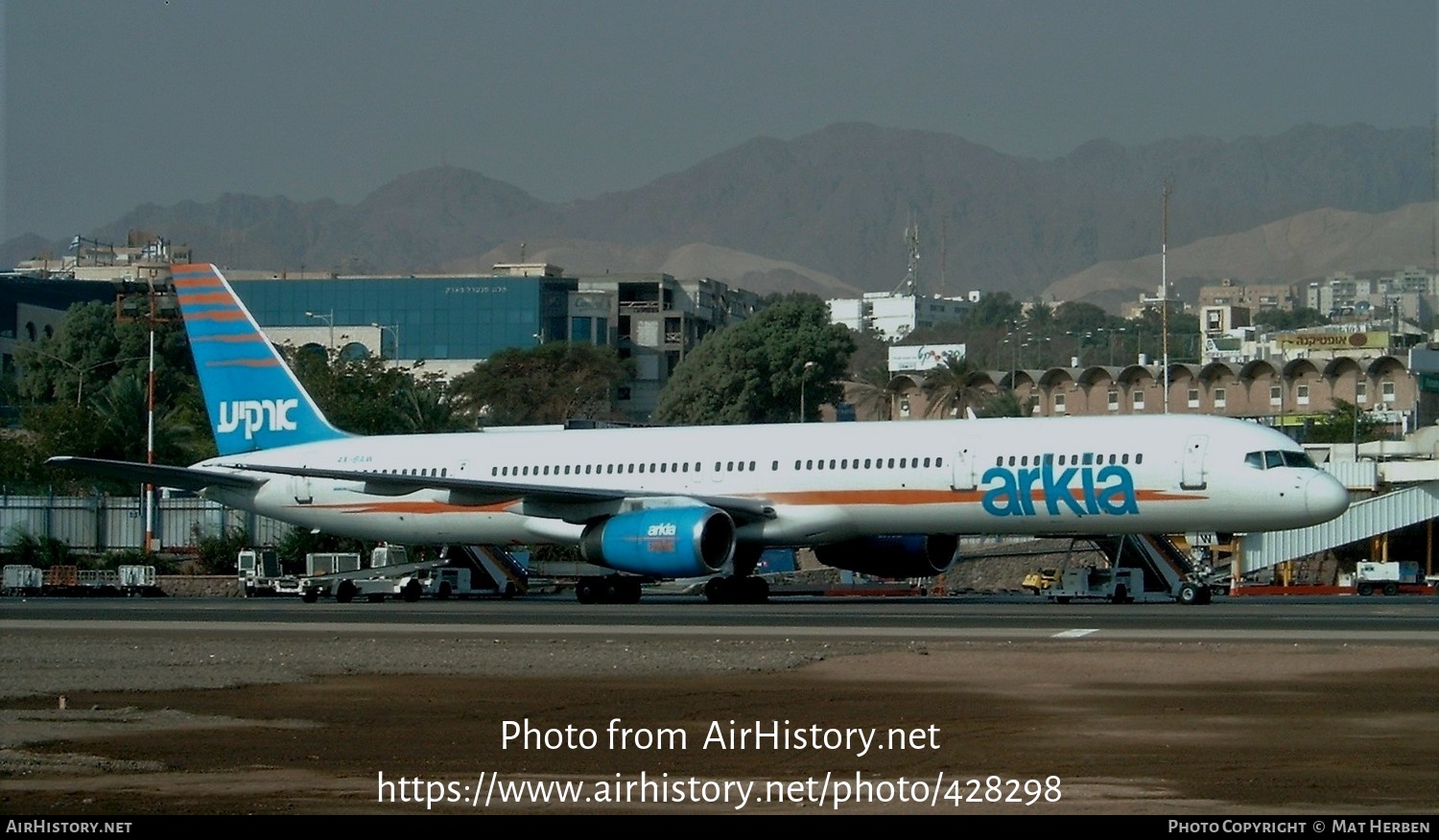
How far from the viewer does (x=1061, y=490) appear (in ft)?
125

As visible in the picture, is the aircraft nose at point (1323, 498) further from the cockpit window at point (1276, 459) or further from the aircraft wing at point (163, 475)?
the aircraft wing at point (163, 475)

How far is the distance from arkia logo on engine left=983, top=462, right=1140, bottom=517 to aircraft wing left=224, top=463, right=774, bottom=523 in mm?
5368

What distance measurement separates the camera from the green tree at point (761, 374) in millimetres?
119812

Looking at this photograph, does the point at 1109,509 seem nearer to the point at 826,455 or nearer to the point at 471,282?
the point at 826,455

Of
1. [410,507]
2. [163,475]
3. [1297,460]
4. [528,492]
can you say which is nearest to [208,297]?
[163,475]

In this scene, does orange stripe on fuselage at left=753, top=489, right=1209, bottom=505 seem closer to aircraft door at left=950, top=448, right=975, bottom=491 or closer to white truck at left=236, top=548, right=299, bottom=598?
aircraft door at left=950, top=448, right=975, bottom=491

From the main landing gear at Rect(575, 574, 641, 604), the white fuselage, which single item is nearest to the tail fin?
the white fuselage

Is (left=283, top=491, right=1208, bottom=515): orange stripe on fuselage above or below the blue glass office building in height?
below

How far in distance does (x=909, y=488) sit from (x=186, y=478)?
1774 centimetres

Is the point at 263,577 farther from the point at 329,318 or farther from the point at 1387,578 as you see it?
the point at 329,318

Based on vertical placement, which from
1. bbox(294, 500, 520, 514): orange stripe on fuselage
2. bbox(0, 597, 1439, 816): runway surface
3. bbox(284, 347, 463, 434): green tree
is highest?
bbox(284, 347, 463, 434): green tree

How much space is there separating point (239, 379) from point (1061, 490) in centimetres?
2270

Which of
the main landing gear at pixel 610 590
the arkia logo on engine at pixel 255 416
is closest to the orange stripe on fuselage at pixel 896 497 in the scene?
the main landing gear at pixel 610 590

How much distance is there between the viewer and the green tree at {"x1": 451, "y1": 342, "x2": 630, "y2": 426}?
422 feet
